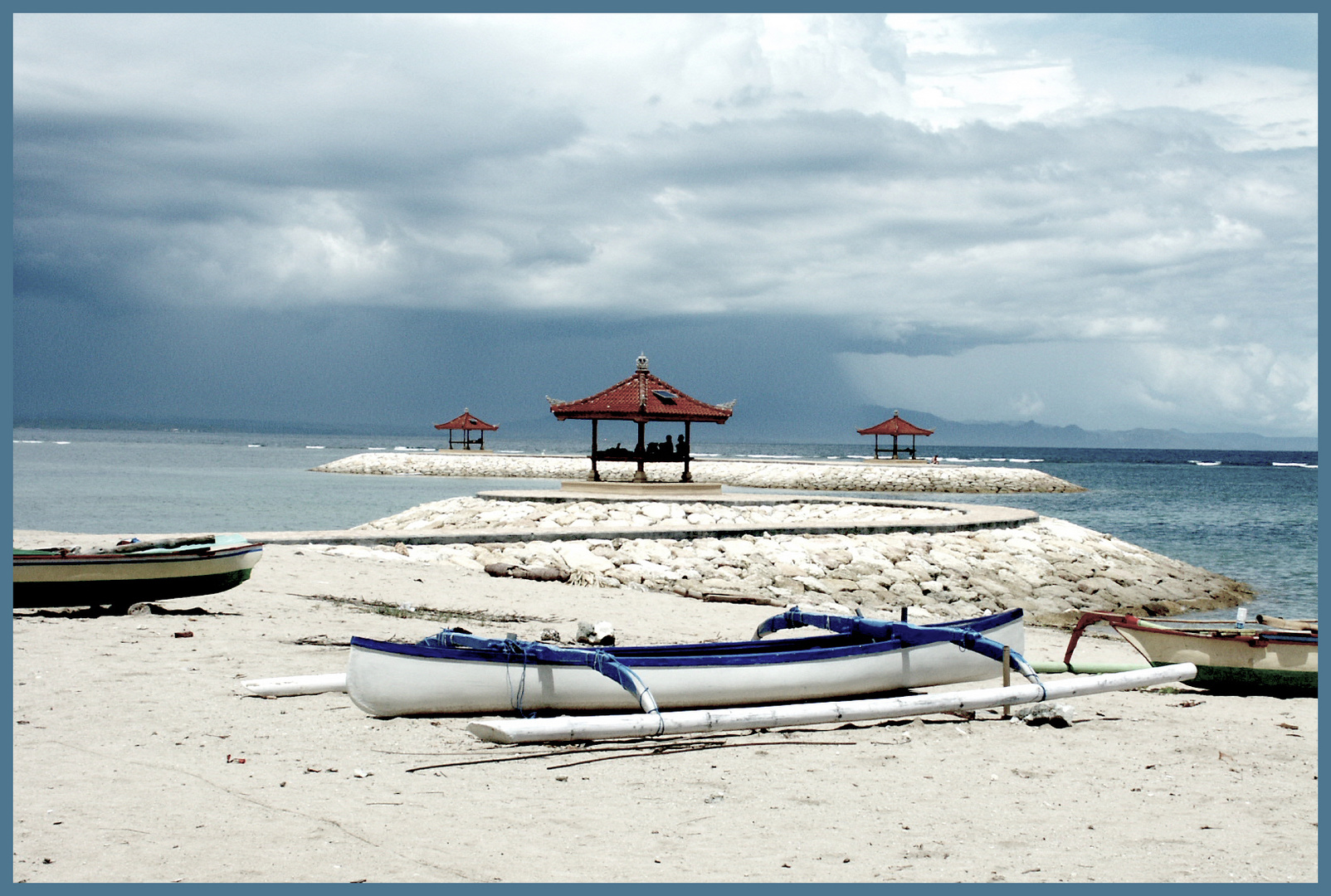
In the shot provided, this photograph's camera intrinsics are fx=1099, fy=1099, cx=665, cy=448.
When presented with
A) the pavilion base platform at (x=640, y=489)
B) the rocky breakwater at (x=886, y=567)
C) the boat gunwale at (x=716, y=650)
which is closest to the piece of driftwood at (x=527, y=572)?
the rocky breakwater at (x=886, y=567)

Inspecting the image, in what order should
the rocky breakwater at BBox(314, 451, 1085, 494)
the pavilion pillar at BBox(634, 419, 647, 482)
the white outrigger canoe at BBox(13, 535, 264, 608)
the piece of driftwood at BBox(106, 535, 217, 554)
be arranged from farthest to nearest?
the rocky breakwater at BBox(314, 451, 1085, 494)
the pavilion pillar at BBox(634, 419, 647, 482)
the piece of driftwood at BBox(106, 535, 217, 554)
the white outrigger canoe at BBox(13, 535, 264, 608)

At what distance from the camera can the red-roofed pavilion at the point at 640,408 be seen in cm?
2686

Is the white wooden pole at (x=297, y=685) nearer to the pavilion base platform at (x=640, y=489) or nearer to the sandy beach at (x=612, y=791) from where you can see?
the sandy beach at (x=612, y=791)

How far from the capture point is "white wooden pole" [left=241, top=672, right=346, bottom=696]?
25.5 ft

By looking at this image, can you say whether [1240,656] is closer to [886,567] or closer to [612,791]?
[612,791]

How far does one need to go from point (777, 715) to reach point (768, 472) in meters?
48.0

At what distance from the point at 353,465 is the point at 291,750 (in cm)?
5715

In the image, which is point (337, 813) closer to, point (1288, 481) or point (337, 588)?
point (337, 588)

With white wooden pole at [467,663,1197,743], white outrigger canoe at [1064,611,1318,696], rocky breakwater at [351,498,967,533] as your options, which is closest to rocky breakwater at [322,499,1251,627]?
rocky breakwater at [351,498,967,533]

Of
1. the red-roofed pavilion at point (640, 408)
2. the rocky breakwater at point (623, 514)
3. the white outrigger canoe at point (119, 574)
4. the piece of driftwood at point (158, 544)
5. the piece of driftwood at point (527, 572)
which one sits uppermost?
the red-roofed pavilion at point (640, 408)

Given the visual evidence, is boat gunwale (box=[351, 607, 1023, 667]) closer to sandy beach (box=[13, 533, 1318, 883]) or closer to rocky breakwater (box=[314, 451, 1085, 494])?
sandy beach (box=[13, 533, 1318, 883])

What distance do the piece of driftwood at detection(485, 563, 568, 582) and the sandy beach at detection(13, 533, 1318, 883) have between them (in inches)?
248

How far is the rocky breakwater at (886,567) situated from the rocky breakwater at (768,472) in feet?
90.8

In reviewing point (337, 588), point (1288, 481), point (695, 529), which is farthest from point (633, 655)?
point (1288, 481)
